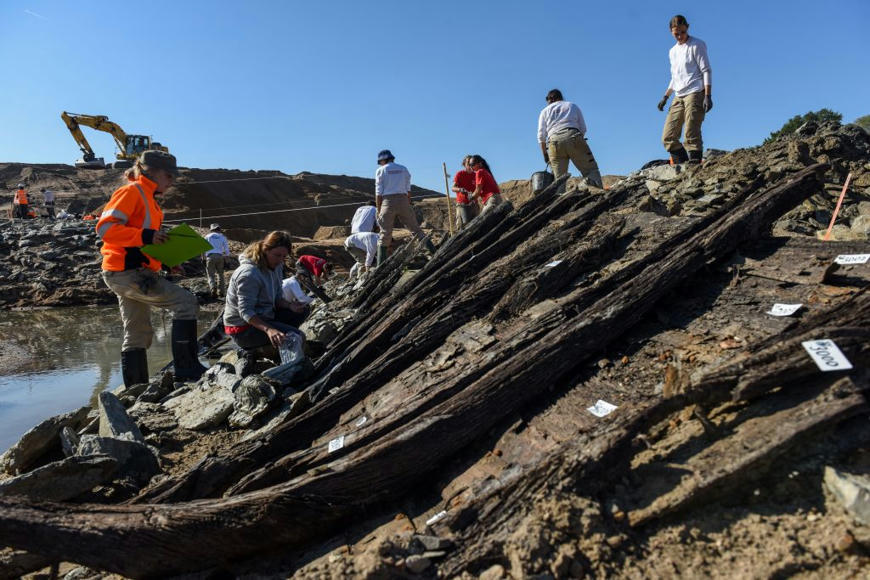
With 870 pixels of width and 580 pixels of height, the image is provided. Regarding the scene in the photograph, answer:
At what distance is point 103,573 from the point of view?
2.91m

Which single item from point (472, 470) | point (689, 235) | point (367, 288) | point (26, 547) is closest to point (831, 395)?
point (472, 470)

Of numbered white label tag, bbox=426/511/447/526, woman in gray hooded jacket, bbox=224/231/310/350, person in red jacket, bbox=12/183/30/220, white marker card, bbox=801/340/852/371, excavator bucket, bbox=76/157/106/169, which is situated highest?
excavator bucket, bbox=76/157/106/169

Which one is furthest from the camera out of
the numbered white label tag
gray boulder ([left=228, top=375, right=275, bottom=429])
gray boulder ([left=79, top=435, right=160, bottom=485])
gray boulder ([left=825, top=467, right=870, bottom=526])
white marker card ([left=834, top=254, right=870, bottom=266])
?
gray boulder ([left=228, top=375, right=275, bottom=429])

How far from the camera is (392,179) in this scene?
8812mm

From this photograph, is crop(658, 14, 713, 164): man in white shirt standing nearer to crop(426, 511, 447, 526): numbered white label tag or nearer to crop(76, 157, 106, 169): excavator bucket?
crop(426, 511, 447, 526): numbered white label tag

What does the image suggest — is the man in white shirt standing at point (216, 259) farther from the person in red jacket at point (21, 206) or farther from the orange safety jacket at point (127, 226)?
the person in red jacket at point (21, 206)

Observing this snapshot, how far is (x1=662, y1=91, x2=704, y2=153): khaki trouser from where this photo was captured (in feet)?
25.3

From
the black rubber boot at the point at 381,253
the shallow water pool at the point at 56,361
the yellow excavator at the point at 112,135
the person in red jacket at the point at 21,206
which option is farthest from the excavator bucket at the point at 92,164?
the black rubber boot at the point at 381,253

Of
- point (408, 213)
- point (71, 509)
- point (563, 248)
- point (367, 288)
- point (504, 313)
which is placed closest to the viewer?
point (71, 509)

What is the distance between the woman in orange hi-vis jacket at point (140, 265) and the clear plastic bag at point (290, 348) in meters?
1.31

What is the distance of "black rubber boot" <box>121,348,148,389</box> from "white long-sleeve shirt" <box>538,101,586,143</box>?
6.55m

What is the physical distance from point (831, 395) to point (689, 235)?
1917mm

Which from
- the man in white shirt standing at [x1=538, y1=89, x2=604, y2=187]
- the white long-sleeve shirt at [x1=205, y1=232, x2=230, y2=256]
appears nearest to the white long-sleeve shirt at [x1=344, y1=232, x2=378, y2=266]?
the man in white shirt standing at [x1=538, y1=89, x2=604, y2=187]

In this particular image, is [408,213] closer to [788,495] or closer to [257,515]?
[257,515]
